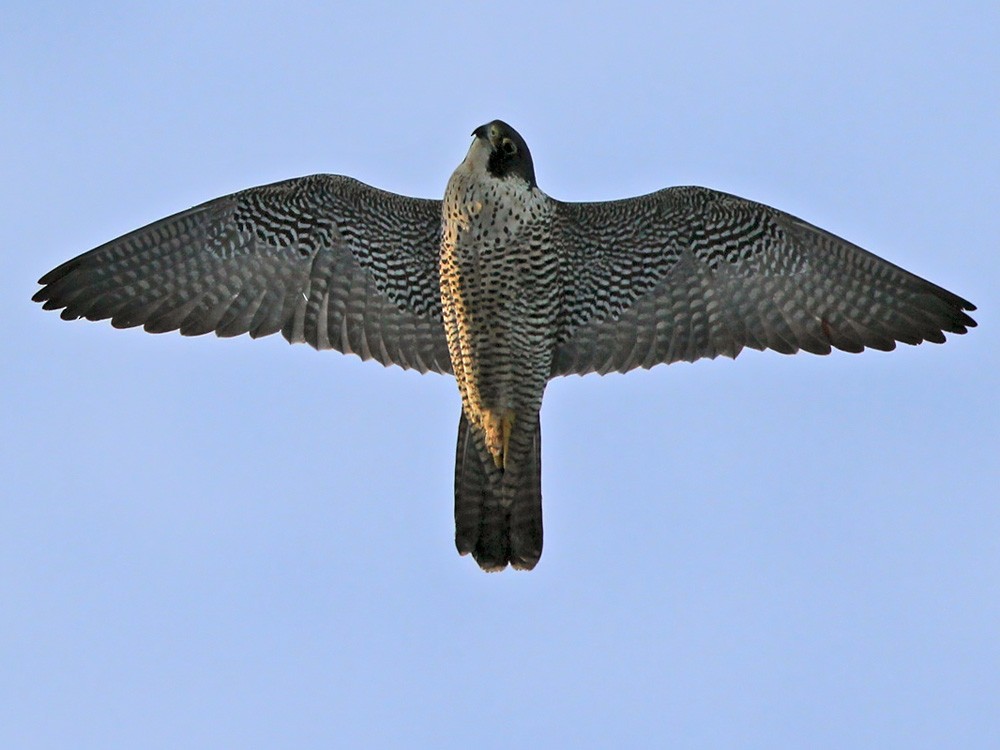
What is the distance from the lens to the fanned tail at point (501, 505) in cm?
1207

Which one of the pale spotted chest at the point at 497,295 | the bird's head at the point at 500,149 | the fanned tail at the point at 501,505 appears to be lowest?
the fanned tail at the point at 501,505

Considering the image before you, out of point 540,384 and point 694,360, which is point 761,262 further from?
point 540,384

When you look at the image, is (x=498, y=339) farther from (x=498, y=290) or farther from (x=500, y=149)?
(x=500, y=149)

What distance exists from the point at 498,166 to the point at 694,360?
78.0 inches

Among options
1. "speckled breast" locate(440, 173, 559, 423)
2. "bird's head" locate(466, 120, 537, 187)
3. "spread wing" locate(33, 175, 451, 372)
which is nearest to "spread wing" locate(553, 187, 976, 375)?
"speckled breast" locate(440, 173, 559, 423)

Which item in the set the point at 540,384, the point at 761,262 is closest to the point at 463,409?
the point at 540,384

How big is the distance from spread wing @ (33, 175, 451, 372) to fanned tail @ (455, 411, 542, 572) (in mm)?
808

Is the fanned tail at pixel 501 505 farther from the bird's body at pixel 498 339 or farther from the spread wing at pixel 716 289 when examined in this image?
the spread wing at pixel 716 289

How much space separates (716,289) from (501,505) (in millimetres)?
2033

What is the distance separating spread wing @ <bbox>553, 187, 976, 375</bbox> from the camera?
39.9 feet

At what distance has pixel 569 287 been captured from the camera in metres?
12.3

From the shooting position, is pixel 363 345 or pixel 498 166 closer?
pixel 498 166

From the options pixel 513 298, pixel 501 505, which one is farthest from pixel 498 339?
pixel 501 505

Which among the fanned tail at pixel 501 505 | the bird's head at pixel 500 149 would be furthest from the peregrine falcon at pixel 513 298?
the bird's head at pixel 500 149
